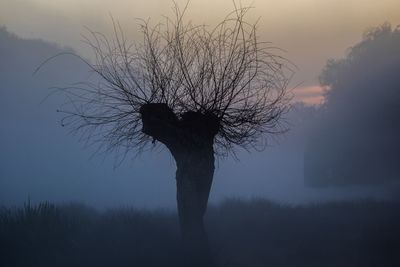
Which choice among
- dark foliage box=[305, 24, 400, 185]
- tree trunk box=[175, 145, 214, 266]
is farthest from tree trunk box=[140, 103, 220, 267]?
dark foliage box=[305, 24, 400, 185]

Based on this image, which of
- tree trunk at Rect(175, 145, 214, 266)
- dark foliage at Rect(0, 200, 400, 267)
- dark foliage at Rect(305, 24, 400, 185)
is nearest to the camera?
tree trunk at Rect(175, 145, 214, 266)

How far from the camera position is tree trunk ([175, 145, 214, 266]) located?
13.0m

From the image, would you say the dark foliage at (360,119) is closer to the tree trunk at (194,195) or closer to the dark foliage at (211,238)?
the dark foliage at (211,238)

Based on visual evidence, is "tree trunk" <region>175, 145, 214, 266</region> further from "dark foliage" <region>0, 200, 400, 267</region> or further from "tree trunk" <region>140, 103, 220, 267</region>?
"dark foliage" <region>0, 200, 400, 267</region>

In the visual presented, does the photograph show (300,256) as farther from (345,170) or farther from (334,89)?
(334,89)

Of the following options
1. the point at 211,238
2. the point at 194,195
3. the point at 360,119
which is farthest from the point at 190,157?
the point at 360,119

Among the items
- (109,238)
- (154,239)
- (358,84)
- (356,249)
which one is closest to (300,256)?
(356,249)

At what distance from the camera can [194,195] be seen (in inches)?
514

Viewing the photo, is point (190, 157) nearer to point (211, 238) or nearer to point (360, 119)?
point (211, 238)

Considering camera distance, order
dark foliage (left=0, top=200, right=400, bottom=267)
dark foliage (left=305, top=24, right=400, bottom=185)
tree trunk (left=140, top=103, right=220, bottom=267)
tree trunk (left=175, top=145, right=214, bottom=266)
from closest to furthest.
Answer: tree trunk (left=140, top=103, right=220, bottom=267) < tree trunk (left=175, top=145, right=214, bottom=266) < dark foliage (left=0, top=200, right=400, bottom=267) < dark foliage (left=305, top=24, right=400, bottom=185)

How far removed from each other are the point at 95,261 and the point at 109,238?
179 centimetres

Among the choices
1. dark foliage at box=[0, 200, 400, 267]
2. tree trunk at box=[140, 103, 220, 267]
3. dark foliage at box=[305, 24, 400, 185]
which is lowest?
dark foliage at box=[0, 200, 400, 267]

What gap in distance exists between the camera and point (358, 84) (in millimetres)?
34625

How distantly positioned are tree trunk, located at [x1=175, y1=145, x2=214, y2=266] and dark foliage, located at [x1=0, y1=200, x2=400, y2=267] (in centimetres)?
50
